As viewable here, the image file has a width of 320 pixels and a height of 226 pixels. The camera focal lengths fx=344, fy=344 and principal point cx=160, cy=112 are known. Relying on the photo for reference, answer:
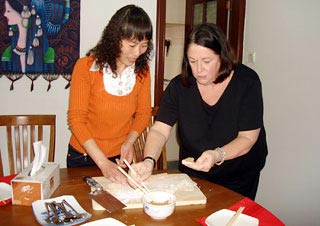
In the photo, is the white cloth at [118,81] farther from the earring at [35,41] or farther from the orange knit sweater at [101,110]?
the earring at [35,41]

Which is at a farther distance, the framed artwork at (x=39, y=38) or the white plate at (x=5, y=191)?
the framed artwork at (x=39, y=38)

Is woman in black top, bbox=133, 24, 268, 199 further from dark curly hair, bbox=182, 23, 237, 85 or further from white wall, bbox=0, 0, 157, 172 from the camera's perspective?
white wall, bbox=0, 0, 157, 172

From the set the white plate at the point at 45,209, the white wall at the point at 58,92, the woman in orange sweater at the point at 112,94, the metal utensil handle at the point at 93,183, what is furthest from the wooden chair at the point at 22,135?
the white wall at the point at 58,92

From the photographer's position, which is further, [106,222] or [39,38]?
[39,38]

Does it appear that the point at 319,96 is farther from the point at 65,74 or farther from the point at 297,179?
the point at 65,74

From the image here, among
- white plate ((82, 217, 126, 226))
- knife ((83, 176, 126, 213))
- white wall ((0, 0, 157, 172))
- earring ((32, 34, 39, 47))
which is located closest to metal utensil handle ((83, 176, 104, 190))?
knife ((83, 176, 126, 213))

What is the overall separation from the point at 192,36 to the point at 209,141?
0.48 m

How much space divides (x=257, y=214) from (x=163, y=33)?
2.18 m

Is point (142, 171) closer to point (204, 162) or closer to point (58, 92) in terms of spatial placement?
point (204, 162)

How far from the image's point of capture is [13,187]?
1242 mm

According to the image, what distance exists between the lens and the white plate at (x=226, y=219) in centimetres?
115

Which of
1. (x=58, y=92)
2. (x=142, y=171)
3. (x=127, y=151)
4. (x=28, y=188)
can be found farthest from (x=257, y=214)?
(x=58, y=92)

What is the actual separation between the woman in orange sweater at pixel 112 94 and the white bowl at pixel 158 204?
299mm

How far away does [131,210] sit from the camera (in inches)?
48.6
